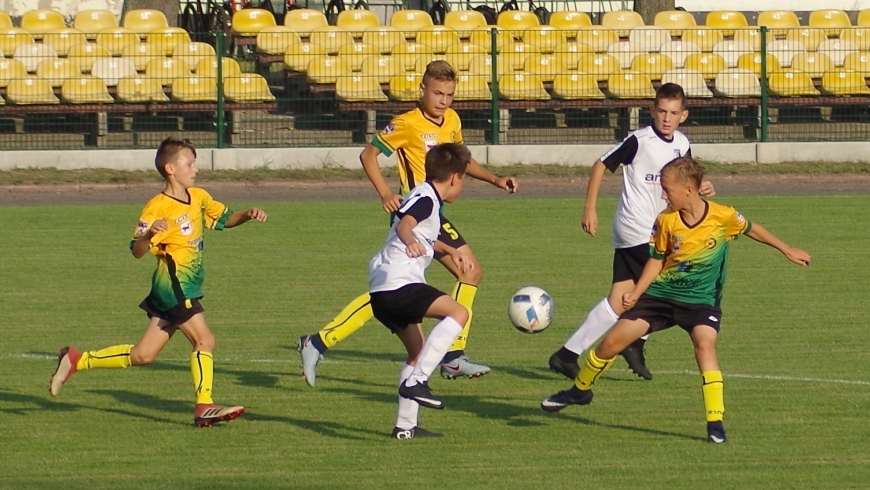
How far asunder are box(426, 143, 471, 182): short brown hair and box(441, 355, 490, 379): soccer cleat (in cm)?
165

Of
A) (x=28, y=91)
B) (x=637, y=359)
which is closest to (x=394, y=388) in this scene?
(x=637, y=359)

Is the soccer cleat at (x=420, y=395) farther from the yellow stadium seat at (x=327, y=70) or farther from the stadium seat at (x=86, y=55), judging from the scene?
the stadium seat at (x=86, y=55)

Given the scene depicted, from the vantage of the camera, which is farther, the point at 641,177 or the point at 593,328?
the point at 641,177

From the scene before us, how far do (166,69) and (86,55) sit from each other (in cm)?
132

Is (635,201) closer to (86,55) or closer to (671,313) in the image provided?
(671,313)

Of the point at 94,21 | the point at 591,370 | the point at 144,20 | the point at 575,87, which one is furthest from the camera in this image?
the point at 94,21

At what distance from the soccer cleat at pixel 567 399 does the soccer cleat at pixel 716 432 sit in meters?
0.70

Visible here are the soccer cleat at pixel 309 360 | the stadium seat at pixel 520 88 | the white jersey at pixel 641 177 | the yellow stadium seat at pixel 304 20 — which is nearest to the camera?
the soccer cleat at pixel 309 360

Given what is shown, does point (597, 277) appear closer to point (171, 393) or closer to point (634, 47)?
point (171, 393)

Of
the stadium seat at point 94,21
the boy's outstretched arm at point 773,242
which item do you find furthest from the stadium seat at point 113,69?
the boy's outstretched arm at point 773,242

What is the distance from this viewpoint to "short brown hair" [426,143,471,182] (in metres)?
6.64

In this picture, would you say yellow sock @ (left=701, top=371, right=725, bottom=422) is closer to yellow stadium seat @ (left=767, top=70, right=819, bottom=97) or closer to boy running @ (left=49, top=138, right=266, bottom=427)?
boy running @ (left=49, top=138, right=266, bottom=427)

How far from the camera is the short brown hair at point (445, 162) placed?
6637mm

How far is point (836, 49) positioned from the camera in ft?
64.8
